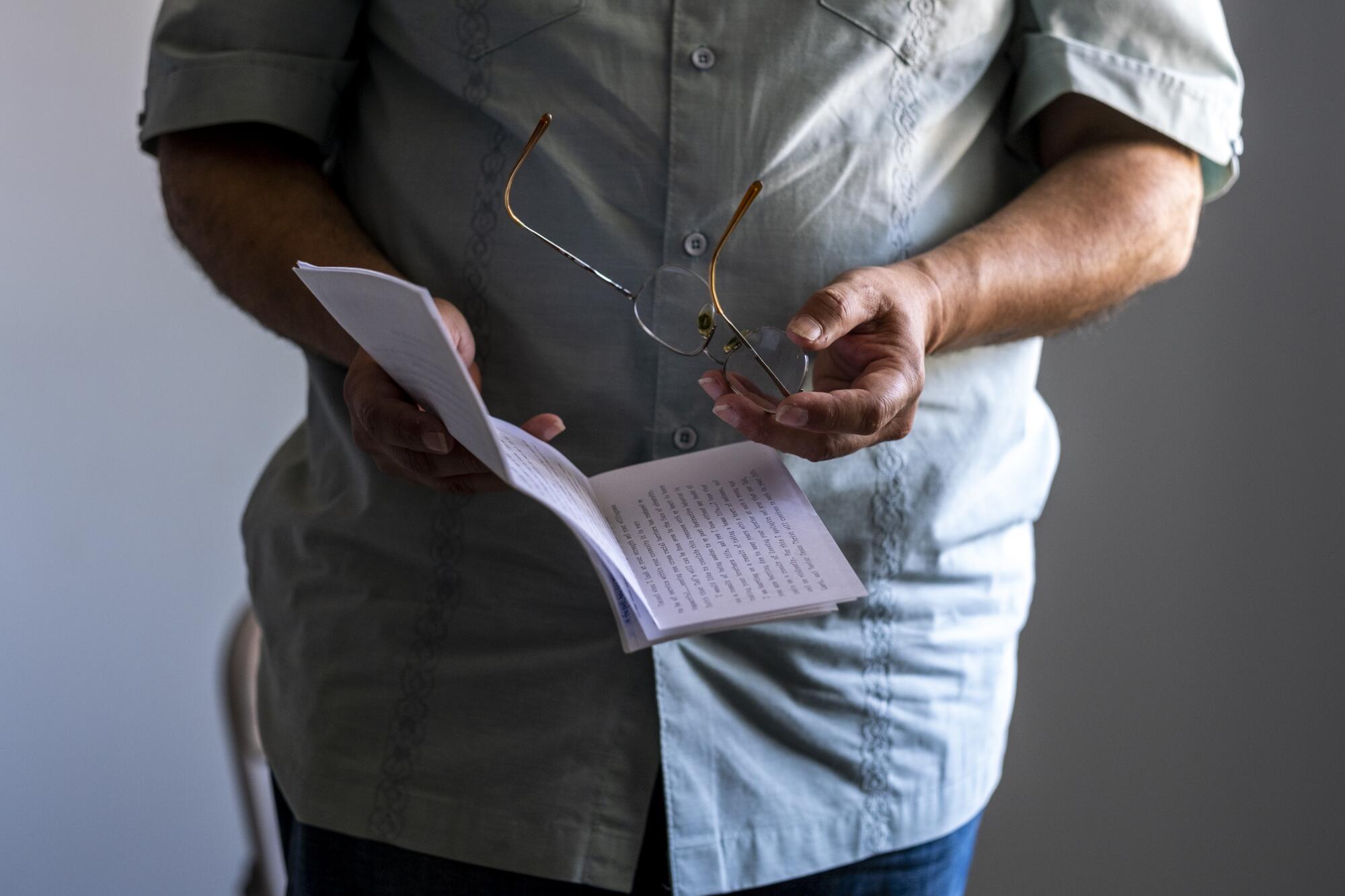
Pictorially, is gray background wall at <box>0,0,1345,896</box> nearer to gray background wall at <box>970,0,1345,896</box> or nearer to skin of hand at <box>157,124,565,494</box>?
gray background wall at <box>970,0,1345,896</box>

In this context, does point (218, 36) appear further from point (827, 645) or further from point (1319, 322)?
point (1319, 322)

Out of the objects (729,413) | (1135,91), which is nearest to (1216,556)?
(1135,91)

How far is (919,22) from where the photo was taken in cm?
94

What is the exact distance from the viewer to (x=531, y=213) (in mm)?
926

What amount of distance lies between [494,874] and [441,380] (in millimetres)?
478

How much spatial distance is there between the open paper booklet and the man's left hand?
0.05 meters

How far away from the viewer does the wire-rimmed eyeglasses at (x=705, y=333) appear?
782 millimetres

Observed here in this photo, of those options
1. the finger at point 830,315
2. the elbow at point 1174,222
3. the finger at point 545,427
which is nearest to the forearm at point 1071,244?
the elbow at point 1174,222

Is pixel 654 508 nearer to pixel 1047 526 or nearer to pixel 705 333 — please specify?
pixel 705 333

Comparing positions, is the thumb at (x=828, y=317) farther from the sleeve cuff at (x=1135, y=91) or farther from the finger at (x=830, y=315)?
the sleeve cuff at (x=1135, y=91)

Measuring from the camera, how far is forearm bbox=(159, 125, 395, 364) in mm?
955

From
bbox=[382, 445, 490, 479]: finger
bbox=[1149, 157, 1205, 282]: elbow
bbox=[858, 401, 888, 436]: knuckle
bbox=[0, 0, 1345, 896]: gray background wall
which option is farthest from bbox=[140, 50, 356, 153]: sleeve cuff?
bbox=[0, 0, 1345, 896]: gray background wall

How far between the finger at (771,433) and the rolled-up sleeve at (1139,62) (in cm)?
43

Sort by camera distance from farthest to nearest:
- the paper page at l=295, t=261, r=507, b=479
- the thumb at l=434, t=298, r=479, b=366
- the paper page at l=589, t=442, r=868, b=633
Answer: the thumb at l=434, t=298, r=479, b=366
the paper page at l=589, t=442, r=868, b=633
the paper page at l=295, t=261, r=507, b=479
